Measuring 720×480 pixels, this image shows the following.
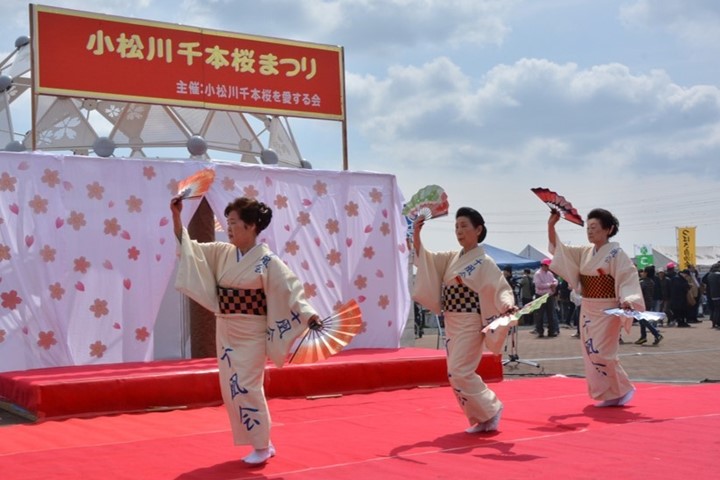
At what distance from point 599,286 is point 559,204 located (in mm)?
727

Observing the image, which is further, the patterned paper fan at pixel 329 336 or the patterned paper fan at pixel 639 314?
the patterned paper fan at pixel 639 314

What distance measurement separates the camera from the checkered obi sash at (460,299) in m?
5.68

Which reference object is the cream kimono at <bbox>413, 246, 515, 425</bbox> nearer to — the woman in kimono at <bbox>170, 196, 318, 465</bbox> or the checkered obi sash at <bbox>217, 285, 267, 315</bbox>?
the woman in kimono at <bbox>170, 196, 318, 465</bbox>

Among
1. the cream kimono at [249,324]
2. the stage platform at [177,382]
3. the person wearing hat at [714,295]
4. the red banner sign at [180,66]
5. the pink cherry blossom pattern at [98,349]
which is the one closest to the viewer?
the cream kimono at [249,324]

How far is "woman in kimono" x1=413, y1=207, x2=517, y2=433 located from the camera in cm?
555

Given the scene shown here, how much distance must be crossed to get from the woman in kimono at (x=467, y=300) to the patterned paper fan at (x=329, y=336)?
1073 mm

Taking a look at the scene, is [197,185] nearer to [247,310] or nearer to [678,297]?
[247,310]

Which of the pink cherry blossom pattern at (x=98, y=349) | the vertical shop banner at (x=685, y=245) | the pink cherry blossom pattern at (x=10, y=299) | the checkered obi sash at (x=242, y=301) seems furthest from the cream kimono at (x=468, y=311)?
the vertical shop banner at (x=685, y=245)

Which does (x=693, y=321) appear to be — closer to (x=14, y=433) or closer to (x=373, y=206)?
(x=373, y=206)

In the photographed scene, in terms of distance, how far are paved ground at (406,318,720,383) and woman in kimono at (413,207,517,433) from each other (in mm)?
4075

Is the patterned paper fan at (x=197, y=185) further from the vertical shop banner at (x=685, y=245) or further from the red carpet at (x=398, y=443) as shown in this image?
the vertical shop banner at (x=685, y=245)

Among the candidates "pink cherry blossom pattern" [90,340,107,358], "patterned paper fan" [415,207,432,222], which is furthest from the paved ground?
"pink cherry blossom pattern" [90,340,107,358]

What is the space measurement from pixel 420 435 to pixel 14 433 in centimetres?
290

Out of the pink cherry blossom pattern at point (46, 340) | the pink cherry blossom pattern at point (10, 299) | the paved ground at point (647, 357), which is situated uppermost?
the pink cherry blossom pattern at point (10, 299)
